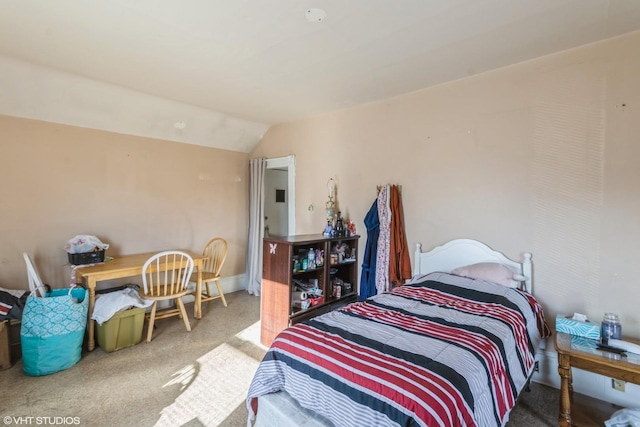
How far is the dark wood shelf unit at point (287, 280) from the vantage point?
9.02ft

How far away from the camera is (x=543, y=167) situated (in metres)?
2.35

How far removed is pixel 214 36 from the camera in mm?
2055

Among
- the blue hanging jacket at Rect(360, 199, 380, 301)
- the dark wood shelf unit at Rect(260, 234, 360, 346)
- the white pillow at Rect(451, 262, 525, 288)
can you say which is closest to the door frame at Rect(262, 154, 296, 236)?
the dark wood shelf unit at Rect(260, 234, 360, 346)

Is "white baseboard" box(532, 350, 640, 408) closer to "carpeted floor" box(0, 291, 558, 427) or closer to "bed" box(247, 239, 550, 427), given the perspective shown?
"carpeted floor" box(0, 291, 558, 427)

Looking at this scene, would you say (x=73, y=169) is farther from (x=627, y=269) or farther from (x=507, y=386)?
(x=627, y=269)

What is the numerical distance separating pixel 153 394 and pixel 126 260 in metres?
1.65

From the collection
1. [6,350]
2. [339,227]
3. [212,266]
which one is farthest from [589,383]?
[6,350]

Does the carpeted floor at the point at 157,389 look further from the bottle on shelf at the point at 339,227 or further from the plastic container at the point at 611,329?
the bottle on shelf at the point at 339,227

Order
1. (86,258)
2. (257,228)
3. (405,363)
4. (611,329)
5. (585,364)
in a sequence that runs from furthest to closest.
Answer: (257,228), (86,258), (611,329), (585,364), (405,363)

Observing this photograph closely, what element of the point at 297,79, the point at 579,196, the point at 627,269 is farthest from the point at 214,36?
the point at 627,269

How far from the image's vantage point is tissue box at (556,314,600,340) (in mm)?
1917

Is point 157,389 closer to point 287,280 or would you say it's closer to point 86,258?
point 287,280

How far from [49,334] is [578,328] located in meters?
3.84

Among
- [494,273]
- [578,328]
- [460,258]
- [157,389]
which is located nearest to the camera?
[578,328]
